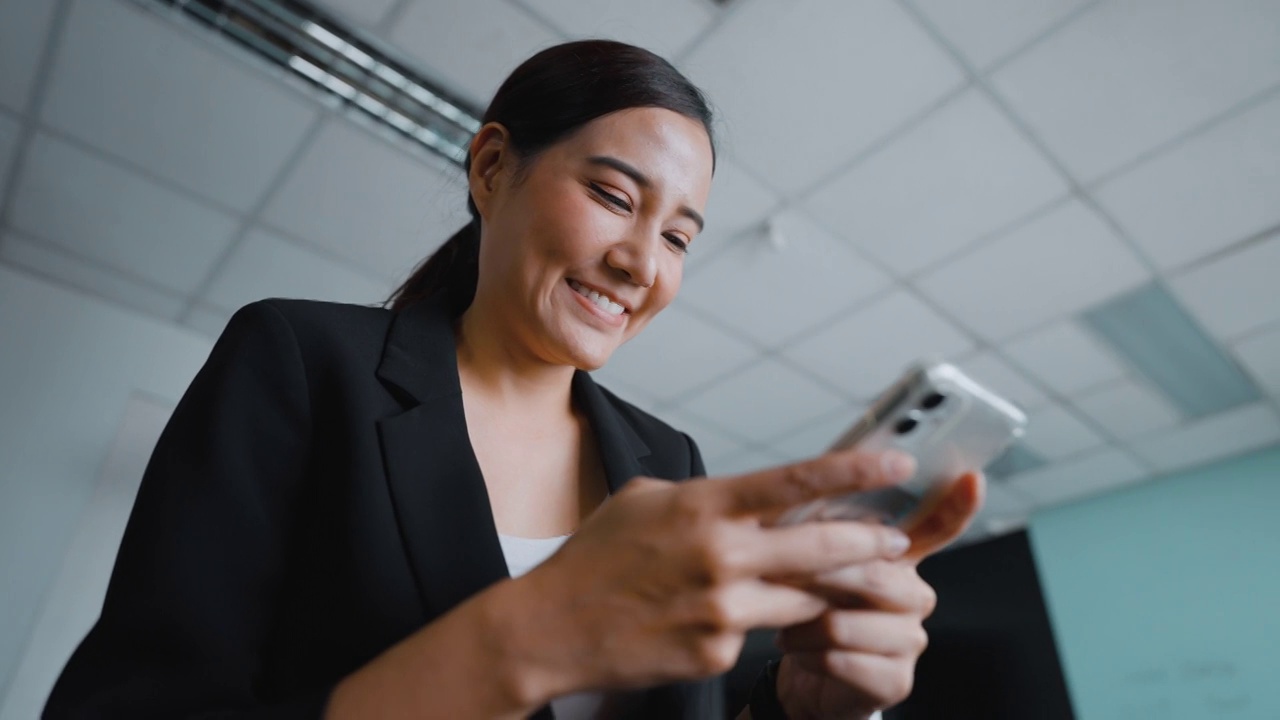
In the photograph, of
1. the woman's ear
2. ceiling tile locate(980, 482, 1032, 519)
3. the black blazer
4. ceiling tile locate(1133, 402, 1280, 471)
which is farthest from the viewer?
ceiling tile locate(980, 482, 1032, 519)

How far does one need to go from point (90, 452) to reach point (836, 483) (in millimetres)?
3674

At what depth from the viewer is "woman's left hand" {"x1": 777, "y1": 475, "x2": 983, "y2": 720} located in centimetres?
48

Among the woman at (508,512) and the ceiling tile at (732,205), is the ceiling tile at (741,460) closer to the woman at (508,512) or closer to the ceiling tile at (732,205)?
the ceiling tile at (732,205)

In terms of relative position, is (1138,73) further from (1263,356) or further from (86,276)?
(86,276)

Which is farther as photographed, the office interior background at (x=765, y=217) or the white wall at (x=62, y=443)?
the white wall at (x=62, y=443)

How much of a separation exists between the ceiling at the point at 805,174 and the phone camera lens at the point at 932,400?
144 cm

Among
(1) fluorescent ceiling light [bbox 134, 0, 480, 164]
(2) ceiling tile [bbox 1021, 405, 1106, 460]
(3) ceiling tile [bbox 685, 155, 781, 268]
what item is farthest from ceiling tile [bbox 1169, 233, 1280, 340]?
(1) fluorescent ceiling light [bbox 134, 0, 480, 164]

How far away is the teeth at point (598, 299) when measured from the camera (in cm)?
81

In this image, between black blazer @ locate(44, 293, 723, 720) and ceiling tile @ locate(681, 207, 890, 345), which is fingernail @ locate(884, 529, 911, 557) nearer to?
black blazer @ locate(44, 293, 723, 720)

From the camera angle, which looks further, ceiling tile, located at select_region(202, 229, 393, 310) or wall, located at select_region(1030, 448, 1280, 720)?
wall, located at select_region(1030, 448, 1280, 720)

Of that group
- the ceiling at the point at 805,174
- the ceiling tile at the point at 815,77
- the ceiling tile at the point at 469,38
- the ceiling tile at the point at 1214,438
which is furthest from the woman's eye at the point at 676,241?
the ceiling tile at the point at 1214,438

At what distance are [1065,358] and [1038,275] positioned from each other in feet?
2.43

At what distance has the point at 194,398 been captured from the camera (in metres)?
0.60

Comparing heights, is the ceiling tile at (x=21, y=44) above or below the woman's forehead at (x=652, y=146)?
above
